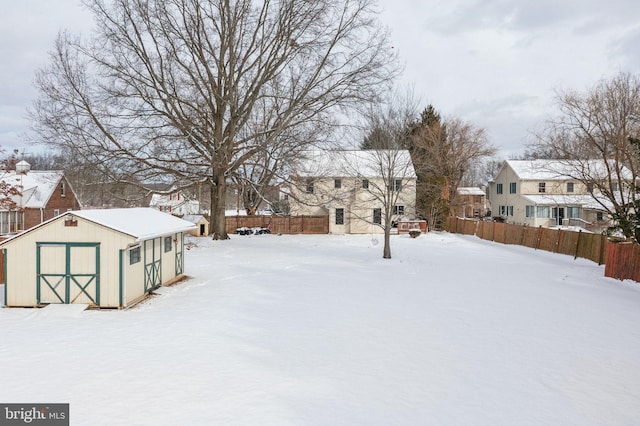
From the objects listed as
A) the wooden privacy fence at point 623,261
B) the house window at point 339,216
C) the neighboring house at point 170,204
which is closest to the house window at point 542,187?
the house window at point 339,216

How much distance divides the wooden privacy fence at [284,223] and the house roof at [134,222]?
20168 millimetres

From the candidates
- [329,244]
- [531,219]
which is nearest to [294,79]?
[329,244]

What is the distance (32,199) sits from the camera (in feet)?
117

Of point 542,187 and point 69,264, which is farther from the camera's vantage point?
point 542,187

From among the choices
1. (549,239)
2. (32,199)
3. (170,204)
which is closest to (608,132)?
(549,239)

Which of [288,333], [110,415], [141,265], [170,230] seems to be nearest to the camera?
[110,415]

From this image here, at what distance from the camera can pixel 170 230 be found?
1420 centimetres

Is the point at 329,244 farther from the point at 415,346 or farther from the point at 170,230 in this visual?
the point at 415,346

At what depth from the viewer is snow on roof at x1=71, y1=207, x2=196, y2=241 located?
454 inches

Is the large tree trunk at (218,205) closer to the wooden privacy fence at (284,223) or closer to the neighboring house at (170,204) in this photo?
the neighboring house at (170,204)

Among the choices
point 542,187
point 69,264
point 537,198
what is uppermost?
point 542,187

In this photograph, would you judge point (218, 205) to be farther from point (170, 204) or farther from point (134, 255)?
point (170, 204)

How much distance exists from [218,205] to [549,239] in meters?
20.8

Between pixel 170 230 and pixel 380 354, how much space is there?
29.2 ft
